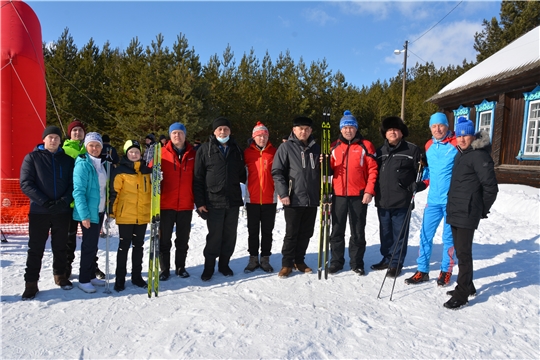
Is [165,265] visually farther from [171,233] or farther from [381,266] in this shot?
[381,266]

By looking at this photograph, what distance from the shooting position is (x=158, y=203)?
387cm

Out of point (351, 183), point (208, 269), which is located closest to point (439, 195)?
point (351, 183)

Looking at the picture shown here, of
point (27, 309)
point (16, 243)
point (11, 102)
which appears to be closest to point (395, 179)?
point (27, 309)

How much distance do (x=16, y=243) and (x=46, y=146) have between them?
123 inches

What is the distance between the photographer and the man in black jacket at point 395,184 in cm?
434

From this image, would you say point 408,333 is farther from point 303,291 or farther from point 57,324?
point 57,324

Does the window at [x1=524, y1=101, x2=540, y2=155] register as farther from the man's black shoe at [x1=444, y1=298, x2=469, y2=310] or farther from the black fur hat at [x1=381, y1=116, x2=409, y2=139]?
the man's black shoe at [x1=444, y1=298, x2=469, y2=310]

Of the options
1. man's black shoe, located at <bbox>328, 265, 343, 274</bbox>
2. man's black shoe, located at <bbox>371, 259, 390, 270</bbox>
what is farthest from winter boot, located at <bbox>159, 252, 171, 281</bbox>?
man's black shoe, located at <bbox>371, 259, 390, 270</bbox>

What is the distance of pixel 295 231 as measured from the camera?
4418mm

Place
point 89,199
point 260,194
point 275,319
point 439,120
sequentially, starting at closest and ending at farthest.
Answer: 1. point 275,319
2. point 89,199
3. point 439,120
4. point 260,194

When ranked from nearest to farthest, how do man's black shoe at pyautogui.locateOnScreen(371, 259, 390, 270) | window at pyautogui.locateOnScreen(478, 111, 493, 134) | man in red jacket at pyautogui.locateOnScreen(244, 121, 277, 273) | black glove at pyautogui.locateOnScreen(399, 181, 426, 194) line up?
1. black glove at pyautogui.locateOnScreen(399, 181, 426, 194)
2. man in red jacket at pyautogui.locateOnScreen(244, 121, 277, 273)
3. man's black shoe at pyautogui.locateOnScreen(371, 259, 390, 270)
4. window at pyautogui.locateOnScreen(478, 111, 493, 134)

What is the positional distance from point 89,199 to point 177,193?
3.21ft

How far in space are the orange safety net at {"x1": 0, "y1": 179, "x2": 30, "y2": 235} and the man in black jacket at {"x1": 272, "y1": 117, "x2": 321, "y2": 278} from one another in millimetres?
5486

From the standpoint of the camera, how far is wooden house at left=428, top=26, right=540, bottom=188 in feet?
36.2
